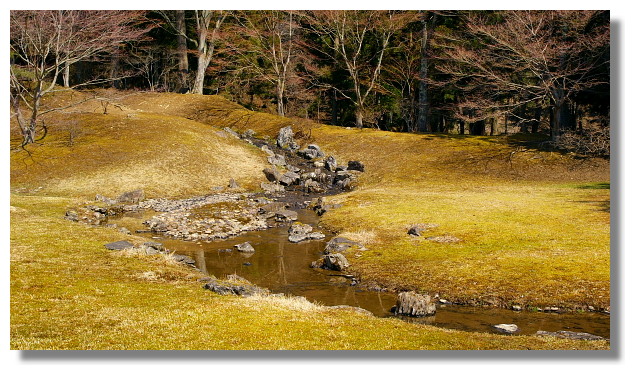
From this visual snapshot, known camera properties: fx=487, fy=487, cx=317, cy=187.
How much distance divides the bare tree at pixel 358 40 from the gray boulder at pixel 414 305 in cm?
5576

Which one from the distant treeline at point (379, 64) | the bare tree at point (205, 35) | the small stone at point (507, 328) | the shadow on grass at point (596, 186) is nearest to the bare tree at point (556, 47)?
the distant treeline at point (379, 64)

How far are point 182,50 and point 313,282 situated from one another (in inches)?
2921

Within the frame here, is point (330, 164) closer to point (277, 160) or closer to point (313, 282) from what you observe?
point (277, 160)

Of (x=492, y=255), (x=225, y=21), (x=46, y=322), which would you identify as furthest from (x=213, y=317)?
(x=225, y=21)

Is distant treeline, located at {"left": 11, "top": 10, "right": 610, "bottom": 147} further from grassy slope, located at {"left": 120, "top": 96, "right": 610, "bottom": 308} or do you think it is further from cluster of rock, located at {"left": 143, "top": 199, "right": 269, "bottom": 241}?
cluster of rock, located at {"left": 143, "top": 199, "right": 269, "bottom": 241}

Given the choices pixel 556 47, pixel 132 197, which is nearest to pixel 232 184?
pixel 132 197

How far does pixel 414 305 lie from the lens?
20.0m

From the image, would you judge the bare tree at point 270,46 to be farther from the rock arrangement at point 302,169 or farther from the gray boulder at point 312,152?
the gray boulder at point 312,152

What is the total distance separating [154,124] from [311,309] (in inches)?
2170

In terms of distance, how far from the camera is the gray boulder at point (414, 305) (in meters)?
20.0

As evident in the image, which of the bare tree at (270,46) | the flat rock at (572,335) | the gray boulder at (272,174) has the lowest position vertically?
the flat rock at (572,335)

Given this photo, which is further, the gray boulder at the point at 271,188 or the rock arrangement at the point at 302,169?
the rock arrangement at the point at 302,169

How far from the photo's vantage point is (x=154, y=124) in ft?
219
